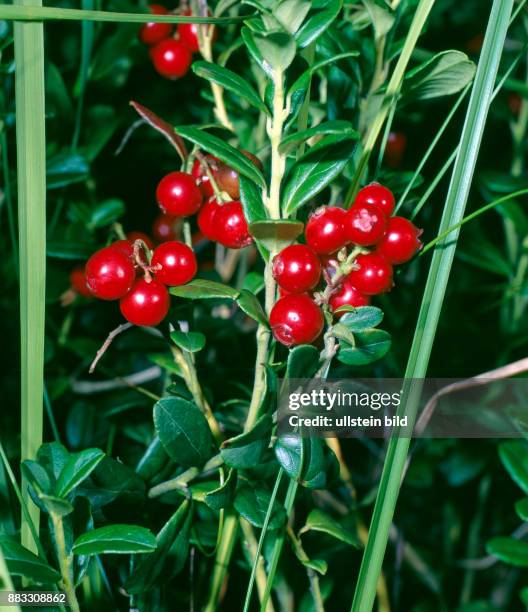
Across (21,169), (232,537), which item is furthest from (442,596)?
(21,169)

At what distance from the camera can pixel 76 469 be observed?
60 cm

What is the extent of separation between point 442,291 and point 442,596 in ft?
2.18

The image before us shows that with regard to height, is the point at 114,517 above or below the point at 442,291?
below

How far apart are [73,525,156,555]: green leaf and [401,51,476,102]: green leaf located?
0.46 meters

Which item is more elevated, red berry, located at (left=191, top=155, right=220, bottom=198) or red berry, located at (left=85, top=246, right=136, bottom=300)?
red berry, located at (left=191, top=155, right=220, bottom=198)

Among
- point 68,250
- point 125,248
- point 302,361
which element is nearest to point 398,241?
point 302,361

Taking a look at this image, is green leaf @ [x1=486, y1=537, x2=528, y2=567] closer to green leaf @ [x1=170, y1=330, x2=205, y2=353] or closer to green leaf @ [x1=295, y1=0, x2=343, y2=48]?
green leaf @ [x1=170, y1=330, x2=205, y2=353]

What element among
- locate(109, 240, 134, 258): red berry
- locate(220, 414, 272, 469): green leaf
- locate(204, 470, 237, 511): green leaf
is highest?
locate(109, 240, 134, 258): red berry

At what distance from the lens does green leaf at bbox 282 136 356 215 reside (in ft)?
2.05

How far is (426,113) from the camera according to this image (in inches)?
49.5

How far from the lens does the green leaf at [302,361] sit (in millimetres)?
575

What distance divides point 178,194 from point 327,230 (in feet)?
0.51

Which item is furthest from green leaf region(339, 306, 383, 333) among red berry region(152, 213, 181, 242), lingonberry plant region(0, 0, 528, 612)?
red berry region(152, 213, 181, 242)

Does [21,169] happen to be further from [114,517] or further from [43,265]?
[114,517]
